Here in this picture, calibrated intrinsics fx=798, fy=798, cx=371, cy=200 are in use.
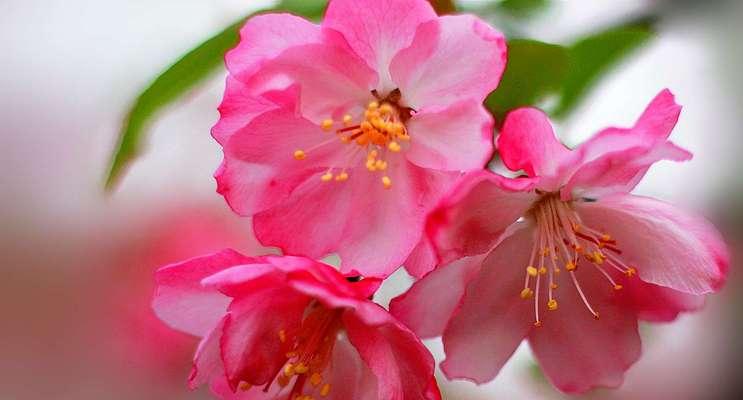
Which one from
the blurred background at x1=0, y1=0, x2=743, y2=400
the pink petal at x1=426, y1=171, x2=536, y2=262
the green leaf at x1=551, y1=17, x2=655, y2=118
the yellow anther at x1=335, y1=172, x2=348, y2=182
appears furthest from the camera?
the blurred background at x1=0, y1=0, x2=743, y2=400

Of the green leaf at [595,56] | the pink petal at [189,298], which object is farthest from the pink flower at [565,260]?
the green leaf at [595,56]

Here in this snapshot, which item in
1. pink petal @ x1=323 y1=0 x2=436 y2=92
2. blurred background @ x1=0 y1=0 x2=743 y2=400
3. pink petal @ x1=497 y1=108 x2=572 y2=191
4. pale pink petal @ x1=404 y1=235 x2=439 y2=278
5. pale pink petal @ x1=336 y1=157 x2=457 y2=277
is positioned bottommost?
blurred background @ x1=0 y1=0 x2=743 y2=400

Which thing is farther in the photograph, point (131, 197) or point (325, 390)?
point (131, 197)

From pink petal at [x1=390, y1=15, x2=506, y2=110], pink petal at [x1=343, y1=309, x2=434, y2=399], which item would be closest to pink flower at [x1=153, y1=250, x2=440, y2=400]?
pink petal at [x1=343, y1=309, x2=434, y2=399]

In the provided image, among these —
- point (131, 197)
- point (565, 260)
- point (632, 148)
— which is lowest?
point (131, 197)

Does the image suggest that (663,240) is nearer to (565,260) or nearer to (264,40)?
(565,260)

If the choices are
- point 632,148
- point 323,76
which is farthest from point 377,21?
point 632,148

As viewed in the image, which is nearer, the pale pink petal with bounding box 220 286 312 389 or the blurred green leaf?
the pale pink petal with bounding box 220 286 312 389

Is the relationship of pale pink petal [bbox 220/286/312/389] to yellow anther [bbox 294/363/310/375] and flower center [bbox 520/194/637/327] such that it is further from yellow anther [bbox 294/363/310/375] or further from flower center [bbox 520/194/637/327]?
flower center [bbox 520/194/637/327]
